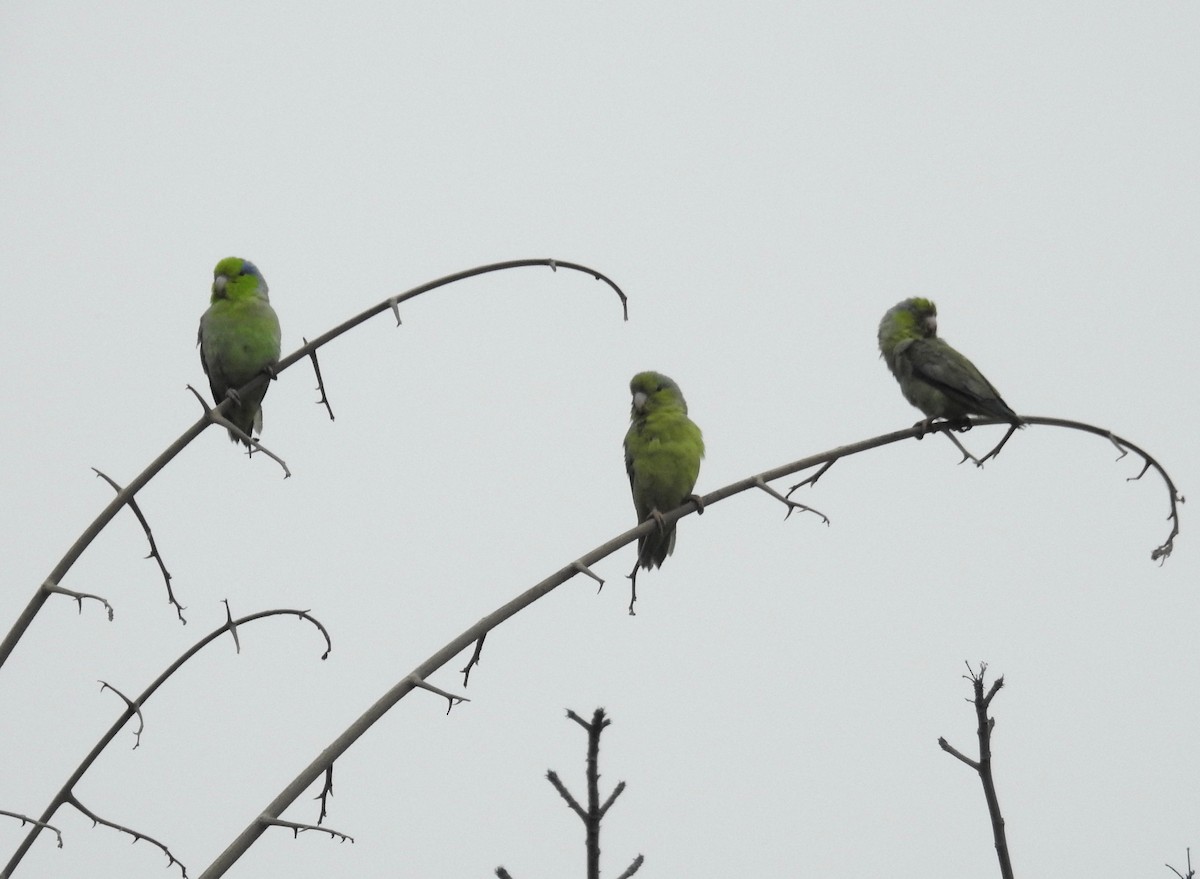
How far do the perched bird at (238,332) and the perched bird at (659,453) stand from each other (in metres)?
2.21

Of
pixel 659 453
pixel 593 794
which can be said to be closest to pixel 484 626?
pixel 593 794

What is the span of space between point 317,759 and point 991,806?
1.56m

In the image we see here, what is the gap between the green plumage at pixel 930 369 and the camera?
6.35 metres

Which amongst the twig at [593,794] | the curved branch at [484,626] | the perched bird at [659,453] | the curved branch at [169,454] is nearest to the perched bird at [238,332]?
the perched bird at [659,453]

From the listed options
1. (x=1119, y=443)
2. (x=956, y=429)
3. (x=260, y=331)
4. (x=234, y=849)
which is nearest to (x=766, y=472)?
(x=1119, y=443)

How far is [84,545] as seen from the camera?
3.18 meters

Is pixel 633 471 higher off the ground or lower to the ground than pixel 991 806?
higher

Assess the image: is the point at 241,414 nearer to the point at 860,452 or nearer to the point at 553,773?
the point at 860,452

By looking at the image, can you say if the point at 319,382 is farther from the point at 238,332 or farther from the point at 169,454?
the point at 238,332

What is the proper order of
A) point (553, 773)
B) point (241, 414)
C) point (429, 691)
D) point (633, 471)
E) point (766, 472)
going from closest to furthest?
point (553, 773) → point (429, 691) → point (766, 472) → point (633, 471) → point (241, 414)

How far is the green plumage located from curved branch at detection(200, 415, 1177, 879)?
2384mm

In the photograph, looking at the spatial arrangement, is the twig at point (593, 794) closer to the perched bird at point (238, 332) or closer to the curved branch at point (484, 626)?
the curved branch at point (484, 626)

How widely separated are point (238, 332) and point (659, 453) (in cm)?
262

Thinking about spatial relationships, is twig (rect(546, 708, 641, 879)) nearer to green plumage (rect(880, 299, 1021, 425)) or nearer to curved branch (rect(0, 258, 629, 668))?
curved branch (rect(0, 258, 629, 668))
